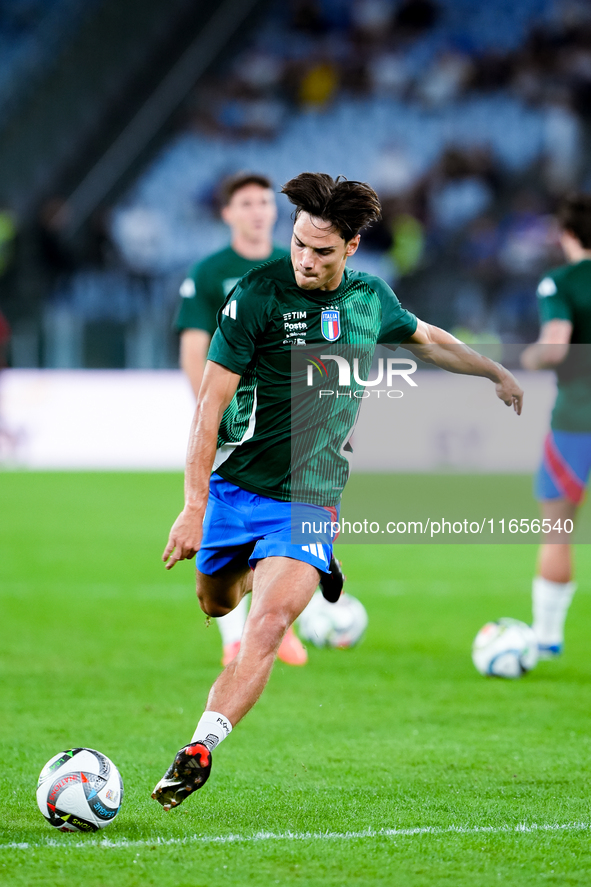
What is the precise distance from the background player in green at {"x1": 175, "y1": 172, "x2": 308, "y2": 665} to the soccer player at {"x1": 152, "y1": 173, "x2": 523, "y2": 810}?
2.00 meters

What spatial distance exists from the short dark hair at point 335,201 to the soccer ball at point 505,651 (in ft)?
10.0

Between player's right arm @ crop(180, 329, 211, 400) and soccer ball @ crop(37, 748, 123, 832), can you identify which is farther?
player's right arm @ crop(180, 329, 211, 400)

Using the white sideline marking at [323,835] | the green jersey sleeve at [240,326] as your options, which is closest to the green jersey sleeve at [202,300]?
the green jersey sleeve at [240,326]

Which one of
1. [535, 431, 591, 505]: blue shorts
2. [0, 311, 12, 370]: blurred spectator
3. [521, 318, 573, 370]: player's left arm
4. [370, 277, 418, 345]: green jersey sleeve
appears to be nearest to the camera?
[370, 277, 418, 345]: green jersey sleeve

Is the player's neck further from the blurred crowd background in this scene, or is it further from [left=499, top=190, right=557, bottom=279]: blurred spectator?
[left=499, top=190, right=557, bottom=279]: blurred spectator

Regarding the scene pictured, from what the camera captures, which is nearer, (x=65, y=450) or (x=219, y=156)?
(x=65, y=450)

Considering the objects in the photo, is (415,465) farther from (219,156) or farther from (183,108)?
(183,108)

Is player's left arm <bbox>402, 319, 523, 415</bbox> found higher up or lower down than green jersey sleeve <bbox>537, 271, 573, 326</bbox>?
lower down

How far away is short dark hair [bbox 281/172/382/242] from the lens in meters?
4.22

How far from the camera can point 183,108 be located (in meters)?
Result: 25.8

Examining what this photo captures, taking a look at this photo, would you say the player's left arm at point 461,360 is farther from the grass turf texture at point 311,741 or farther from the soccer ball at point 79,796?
the soccer ball at point 79,796

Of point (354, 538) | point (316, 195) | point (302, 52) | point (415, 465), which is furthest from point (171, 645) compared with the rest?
point (302, 52)

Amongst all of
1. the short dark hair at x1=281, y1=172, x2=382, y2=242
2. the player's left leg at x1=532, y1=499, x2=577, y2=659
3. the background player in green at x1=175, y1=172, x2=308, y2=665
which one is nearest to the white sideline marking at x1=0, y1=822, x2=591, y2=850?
the short dark hair at x1=281, y1=172, x2=382, y2=242

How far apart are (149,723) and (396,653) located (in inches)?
87.1
